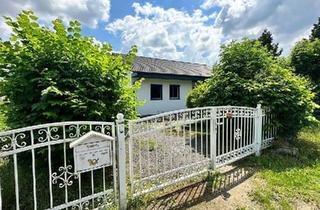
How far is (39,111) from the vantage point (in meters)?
3.62

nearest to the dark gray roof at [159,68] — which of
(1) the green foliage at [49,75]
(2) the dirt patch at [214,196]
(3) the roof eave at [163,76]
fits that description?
(3) the roof eave at [163,76]

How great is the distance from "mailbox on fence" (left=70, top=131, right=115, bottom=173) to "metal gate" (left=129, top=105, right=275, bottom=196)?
388 millimetres

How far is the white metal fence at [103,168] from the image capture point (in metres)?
2.87

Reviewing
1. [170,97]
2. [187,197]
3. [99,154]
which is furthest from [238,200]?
[170,97]

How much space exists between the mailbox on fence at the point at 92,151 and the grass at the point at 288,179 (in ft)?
8.51

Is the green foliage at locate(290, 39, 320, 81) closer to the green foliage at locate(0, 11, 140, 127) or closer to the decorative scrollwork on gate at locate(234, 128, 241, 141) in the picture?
the decorative scrollwork on gate at locate(234, 128, 241, 141)

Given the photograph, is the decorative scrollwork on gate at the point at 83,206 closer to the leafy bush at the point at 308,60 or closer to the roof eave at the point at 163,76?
the roof eave at the point at 163,76

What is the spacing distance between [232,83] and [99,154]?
201 inches

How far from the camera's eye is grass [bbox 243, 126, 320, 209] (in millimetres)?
3809

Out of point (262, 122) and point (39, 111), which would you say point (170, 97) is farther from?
point (39, 111)

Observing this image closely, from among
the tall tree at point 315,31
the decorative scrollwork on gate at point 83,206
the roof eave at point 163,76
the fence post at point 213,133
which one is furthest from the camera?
the tall tree at point 315,31

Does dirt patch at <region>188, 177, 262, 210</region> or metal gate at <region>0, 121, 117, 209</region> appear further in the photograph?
dirt patch at <region>188, 177, 262, 210</region>

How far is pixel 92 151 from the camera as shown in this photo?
10.1 ft

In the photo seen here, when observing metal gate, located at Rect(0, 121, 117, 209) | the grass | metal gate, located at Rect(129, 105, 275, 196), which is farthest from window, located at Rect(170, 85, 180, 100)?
metal gate, located at Rect(0, 121, 117, 209)
